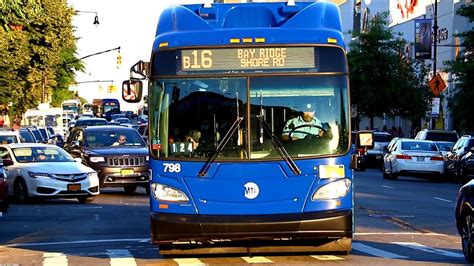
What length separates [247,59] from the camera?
42.9 ft

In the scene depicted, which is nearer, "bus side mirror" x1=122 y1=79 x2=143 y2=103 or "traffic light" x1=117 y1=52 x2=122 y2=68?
"bus side mirror" x1=122 y1=79 x2=143 y2=103

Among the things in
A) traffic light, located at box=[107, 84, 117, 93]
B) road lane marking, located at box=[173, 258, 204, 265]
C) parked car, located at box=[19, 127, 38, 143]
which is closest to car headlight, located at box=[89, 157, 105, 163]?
parked car, located at box=[19, 127, 38, 143]

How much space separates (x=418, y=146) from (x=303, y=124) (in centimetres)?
2769

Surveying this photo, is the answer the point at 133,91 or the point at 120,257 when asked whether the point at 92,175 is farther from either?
the point at 133,91

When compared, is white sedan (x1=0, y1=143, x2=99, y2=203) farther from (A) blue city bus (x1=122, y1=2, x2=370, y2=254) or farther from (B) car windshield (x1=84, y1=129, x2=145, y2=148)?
(A) blue city bus (x1=122, y1=2, x2=370, y2=254)

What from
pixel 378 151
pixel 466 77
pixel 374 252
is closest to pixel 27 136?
pixel 466 77

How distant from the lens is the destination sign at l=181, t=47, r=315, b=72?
42.9 feet

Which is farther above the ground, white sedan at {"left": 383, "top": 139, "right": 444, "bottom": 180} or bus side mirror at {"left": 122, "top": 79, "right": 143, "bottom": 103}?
bus side mirror at {"left": 122, "top": 79, "right": 143, "bottom": 103}

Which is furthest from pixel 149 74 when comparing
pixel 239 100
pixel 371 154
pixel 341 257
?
pixel 371 154

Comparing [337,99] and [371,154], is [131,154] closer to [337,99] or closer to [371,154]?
[337,99]

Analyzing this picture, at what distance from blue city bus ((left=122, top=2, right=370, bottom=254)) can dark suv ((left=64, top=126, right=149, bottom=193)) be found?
48.9 ft

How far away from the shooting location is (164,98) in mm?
13195

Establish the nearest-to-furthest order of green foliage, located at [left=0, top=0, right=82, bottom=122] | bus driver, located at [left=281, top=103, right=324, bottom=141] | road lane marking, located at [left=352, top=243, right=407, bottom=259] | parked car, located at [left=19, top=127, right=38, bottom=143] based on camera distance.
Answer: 1. bus driver, located at [left=281, top=103, right=324, bottom=141]
2. road lane marking, located at [left=352, top=243, right=407, bottom=259]
3. parked car, located at [left=19, top=127, right=38, bottom=143]
4. green foliage, located at [left=0, top=0, right=82, bottom=122]

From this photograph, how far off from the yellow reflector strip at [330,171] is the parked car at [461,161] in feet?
77.2
